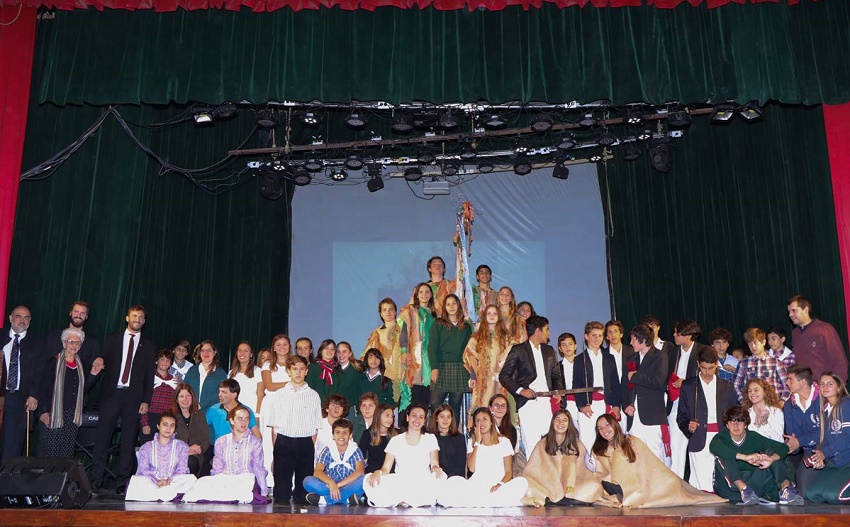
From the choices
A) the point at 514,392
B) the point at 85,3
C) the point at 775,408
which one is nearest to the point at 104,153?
the point at 85,3

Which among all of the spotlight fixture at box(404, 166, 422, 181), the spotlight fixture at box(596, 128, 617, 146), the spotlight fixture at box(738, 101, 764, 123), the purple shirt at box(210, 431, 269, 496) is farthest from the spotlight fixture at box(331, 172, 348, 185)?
the spotlight fixture at box(738, 101, 764, 123)

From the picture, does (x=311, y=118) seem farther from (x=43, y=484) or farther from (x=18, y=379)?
(x=43, y=484)

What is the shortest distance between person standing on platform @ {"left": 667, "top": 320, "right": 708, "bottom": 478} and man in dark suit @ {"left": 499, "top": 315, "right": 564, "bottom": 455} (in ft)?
3.12

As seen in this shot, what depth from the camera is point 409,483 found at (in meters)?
5.83

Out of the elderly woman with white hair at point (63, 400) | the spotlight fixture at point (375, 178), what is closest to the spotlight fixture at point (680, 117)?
the spotlight fixture at point (375, 178)

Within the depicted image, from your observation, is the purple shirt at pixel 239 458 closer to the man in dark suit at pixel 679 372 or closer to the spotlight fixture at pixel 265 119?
the man in dark suit at pixel 679 372

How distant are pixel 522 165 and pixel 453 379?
3.29 meters

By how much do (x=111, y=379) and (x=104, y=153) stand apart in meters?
2.13

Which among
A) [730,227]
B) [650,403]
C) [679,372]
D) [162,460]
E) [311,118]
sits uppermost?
[311,118]

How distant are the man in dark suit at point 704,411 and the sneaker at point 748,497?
0.57 m

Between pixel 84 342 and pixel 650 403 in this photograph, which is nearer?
pixel 650 403

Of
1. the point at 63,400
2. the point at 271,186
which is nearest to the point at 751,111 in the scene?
the point at 271,186

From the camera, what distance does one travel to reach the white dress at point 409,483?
5801 millimetres

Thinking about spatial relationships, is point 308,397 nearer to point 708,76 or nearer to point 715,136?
point 708,76
